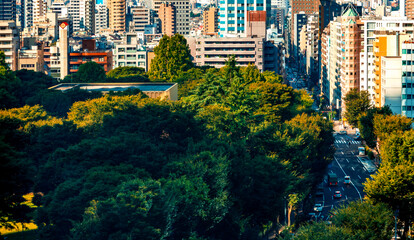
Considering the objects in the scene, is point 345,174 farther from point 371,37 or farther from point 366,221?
point 366,221

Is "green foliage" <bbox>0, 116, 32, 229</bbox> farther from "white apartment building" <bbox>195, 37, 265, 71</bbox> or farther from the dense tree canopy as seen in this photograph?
"white apartment building" <bbox>195, 37, 265, 71</bbox>

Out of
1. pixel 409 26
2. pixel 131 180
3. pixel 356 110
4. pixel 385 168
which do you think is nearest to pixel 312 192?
pixel 385 168

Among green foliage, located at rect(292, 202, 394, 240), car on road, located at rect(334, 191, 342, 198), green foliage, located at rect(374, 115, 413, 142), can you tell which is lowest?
car on road, located at rect(334, 191, 342, 198)

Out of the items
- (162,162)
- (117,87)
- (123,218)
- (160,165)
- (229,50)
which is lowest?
(123,218)

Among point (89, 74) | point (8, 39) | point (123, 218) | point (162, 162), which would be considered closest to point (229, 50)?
point (89, 74)

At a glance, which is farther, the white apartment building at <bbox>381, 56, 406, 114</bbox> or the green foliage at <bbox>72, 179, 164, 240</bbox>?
the white apartment building at <bbox>381, 56, 406, 114</bbox>

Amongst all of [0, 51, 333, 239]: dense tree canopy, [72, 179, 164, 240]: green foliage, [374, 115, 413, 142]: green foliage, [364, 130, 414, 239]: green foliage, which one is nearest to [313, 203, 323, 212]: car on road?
[0, 51, 333, 239]: dense tree canopy
